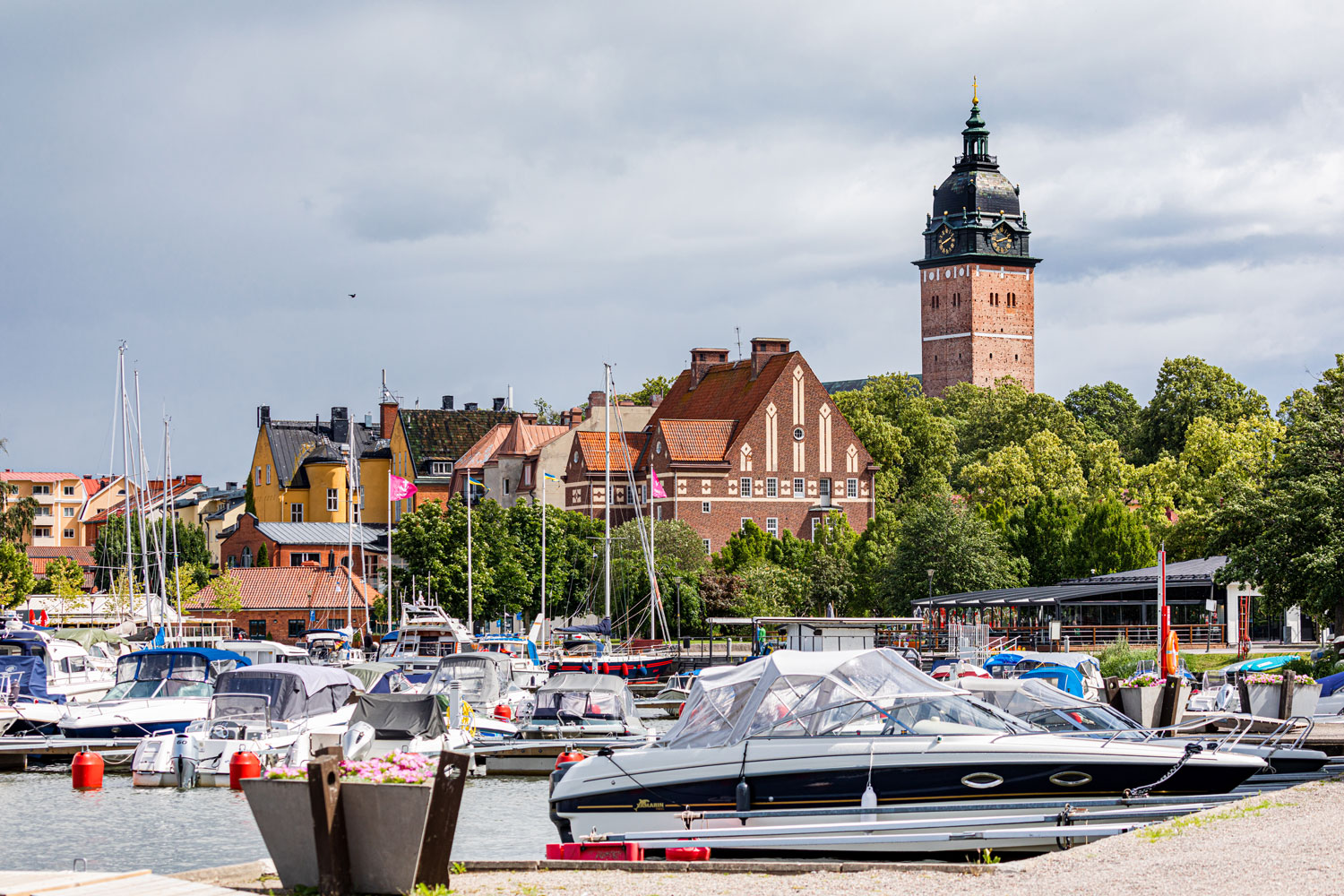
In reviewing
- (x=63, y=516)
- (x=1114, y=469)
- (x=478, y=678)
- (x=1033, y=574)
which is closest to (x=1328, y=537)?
(x=478, y=678)

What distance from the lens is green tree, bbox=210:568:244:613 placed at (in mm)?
96375

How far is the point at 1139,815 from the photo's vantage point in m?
19.7

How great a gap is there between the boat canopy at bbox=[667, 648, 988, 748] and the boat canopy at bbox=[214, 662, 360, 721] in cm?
1661

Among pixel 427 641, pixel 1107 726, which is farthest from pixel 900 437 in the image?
pixel 1107 726

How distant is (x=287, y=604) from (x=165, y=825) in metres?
73.1

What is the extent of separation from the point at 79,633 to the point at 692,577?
101ft

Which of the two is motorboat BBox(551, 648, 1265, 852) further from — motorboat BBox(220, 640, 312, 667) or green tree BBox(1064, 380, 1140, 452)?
green tree BBox(1064, 380, 1140, 452)

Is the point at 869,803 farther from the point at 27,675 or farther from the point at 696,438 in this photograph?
the point at 696,438

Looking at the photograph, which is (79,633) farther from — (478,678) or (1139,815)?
(1139,815)

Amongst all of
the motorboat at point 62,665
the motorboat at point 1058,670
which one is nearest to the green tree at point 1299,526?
the motorboat at point 1058,670

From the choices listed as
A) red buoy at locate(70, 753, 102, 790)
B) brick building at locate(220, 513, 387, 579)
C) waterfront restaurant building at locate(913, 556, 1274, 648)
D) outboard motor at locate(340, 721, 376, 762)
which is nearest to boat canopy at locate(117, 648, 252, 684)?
red buoy at locate(70, 753, 102, 790)

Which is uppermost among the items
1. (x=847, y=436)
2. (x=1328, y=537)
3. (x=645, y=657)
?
(x=847, y=436)

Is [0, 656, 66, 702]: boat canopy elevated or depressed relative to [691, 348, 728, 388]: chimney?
depressed

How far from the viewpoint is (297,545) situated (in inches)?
4572
